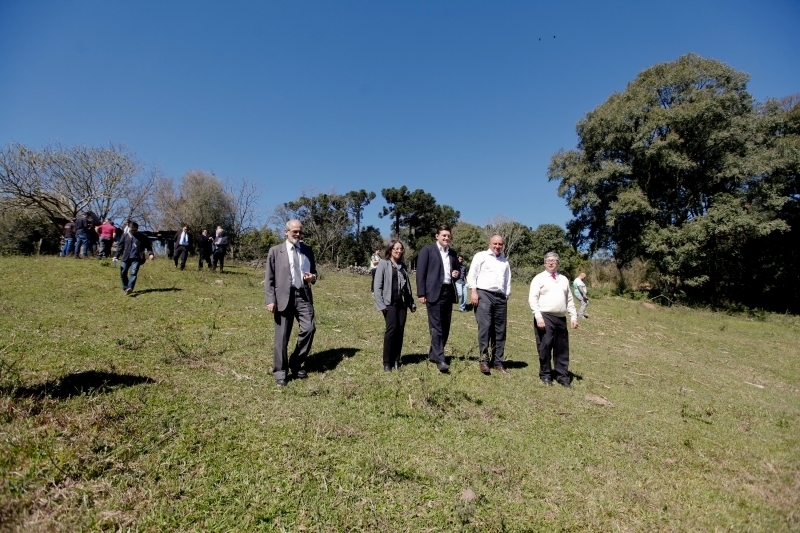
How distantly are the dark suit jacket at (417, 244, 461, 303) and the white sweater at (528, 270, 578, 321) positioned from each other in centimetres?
129

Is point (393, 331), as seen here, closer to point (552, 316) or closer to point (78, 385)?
point (552, 316)

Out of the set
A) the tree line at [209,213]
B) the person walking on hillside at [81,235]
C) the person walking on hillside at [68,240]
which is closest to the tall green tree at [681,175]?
the tree line at [209,213]

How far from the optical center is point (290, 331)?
5.10 m

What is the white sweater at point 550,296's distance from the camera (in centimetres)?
582

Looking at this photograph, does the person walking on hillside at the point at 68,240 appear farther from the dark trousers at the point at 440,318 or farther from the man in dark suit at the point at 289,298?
the dark trousers at the point at 440,318

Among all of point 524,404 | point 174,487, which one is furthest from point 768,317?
point 174,487

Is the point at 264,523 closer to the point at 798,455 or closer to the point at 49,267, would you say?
the point at 798,455

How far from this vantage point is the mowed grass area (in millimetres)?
2635

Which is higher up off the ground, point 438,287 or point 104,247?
point 104,247

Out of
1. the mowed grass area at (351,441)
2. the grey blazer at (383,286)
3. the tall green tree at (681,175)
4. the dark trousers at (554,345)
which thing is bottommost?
the mowed grass area at (351,441)

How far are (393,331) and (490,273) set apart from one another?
1.76 m

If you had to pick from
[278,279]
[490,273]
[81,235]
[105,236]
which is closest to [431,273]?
[490,273]

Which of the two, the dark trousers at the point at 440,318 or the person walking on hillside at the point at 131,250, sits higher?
the person walking on hillside at the point at 131,250

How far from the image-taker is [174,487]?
2.68 meters
